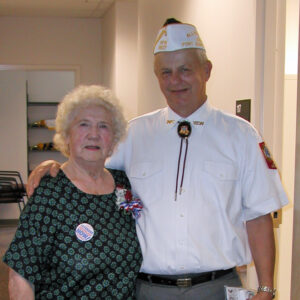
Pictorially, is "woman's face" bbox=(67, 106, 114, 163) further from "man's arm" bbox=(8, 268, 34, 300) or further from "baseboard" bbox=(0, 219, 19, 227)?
"baseboard" bbox=(0, 219, 19, 227)

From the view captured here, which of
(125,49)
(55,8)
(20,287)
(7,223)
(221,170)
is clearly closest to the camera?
(20,287)

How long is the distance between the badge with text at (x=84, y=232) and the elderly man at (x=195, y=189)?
23cm

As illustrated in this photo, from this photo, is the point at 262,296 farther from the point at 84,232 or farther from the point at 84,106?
the point at 84,106

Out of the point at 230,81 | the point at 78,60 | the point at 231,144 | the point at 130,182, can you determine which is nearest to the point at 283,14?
the point at 230,81

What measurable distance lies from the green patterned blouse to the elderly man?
114 mm

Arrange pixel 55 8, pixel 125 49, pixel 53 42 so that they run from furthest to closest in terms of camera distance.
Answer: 1. pixel 53 42
2. pixel 55 8
3. pixel 125 49

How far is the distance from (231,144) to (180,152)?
0.20 meters

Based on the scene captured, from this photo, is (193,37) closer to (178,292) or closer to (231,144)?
(231,144)

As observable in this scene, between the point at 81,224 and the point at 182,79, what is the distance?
671 mm

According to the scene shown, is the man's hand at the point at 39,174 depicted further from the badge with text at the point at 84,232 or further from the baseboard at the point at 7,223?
the baseboard at the point at 7,223

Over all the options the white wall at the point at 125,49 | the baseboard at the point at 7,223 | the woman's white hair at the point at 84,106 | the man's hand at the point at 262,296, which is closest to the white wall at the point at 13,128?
the baseboard at the point at 7,223

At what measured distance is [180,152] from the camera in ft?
5.87

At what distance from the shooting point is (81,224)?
1595 millimetres

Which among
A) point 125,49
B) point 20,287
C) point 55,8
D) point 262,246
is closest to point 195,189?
point 262,246
